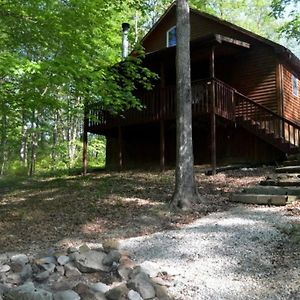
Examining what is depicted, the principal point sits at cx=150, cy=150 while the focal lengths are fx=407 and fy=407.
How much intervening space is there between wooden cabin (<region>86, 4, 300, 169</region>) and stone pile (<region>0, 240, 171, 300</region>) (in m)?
8.67

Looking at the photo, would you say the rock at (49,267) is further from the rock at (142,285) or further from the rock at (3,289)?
the rock at (142,285)

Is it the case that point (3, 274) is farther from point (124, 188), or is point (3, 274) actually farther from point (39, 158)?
point (39, 158)

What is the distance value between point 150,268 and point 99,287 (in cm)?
79

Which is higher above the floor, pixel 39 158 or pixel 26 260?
pixel 39 158

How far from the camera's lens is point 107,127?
17.0 meters

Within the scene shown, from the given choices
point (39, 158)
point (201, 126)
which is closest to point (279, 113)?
point (201, 126)

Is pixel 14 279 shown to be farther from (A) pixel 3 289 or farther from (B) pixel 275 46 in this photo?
(B) pixel 275 46

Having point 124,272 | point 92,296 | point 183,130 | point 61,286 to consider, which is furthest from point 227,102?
point 92,296

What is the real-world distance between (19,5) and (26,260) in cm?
567

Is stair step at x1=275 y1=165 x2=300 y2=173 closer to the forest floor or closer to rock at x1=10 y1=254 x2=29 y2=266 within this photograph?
the forest floor

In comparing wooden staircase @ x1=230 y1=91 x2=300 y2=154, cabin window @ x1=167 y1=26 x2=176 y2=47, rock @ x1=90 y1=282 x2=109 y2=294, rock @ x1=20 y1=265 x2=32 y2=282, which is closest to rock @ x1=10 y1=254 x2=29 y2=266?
rock @ x1=20 y1=265 x2=32 y2=282

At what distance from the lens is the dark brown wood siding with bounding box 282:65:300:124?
16.5 meters

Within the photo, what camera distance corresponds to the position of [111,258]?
603 centimetres

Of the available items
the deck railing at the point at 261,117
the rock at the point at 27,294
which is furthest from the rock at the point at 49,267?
the deck railing at the point at 261,117
